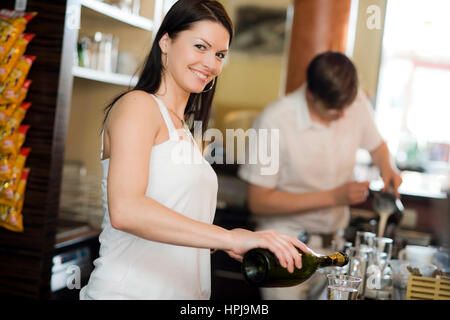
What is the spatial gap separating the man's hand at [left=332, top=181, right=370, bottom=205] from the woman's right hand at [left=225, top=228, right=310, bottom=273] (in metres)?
0.97

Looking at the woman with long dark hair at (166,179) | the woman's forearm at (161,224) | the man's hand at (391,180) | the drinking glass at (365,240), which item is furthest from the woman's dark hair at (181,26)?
the man's hand at (391,180)

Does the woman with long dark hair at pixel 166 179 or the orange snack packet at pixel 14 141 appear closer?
the woman with long dark hair at pixel 166 179

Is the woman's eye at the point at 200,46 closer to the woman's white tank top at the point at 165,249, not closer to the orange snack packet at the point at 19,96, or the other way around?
the woman's white tank top at the point at 165,249

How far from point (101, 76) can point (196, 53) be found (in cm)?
137

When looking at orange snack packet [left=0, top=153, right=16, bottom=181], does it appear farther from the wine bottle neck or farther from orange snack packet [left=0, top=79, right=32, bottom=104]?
the wine bottle neck

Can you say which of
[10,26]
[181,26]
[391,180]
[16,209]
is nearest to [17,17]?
[10,26]

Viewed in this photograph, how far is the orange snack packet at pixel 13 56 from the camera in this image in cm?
155

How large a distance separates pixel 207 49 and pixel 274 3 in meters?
3.78

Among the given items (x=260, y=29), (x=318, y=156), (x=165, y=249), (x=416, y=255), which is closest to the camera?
(x=165, y=249)

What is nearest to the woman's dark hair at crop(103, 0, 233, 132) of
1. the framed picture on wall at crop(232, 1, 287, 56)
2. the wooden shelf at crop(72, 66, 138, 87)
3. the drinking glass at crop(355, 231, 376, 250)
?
the drinking glass at crop(355, 231, 376, 250)

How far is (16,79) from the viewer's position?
157cm

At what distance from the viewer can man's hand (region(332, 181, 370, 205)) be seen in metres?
1.75

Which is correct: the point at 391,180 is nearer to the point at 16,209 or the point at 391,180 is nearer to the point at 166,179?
the point at 166,179
